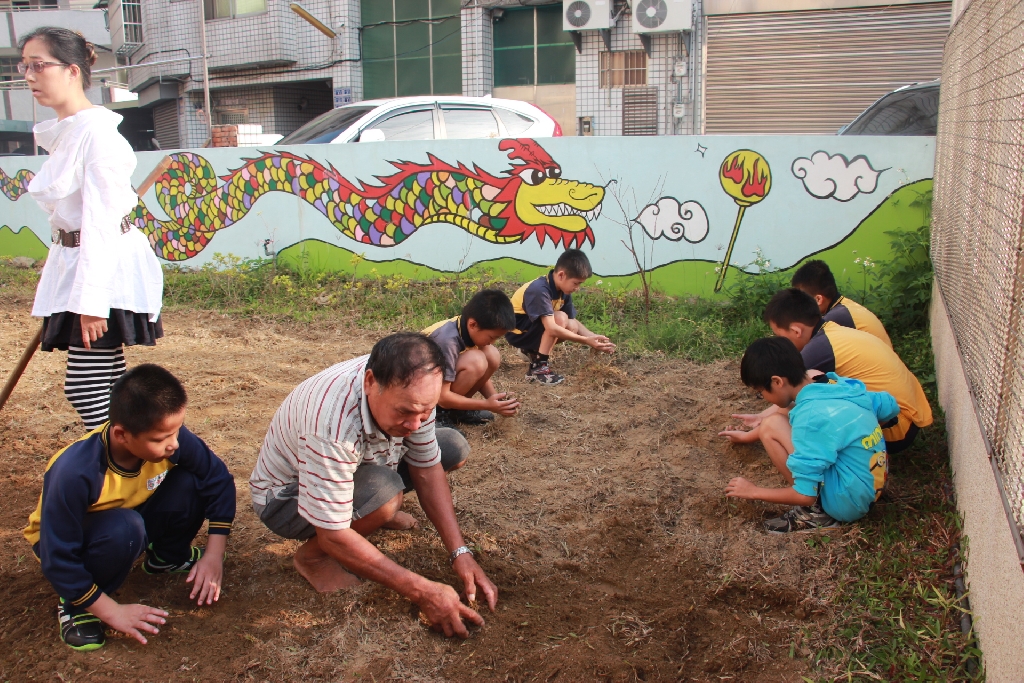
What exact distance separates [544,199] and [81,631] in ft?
16.8

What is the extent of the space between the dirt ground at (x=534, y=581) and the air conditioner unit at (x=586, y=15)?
10290mm

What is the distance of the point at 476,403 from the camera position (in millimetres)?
3611

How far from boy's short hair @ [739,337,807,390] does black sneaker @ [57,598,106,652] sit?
2.23 metres

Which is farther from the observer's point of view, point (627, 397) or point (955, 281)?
point (627, 397)

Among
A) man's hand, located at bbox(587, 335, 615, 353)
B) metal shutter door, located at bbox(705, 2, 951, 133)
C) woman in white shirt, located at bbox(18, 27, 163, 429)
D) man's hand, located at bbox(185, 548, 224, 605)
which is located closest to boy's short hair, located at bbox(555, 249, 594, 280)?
man's hand, located at bbox(587, 335, 615, 353)

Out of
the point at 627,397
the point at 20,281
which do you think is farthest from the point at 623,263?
the point at 20,281

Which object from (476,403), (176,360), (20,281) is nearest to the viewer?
(476,403)

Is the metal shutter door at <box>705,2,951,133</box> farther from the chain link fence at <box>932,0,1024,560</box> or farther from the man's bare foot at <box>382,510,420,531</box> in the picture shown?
the man's bare foot at <box>382,510,420,531</box>

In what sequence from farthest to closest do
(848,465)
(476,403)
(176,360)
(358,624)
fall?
(176,360) < (476,403) < (848,465) < (358,624)

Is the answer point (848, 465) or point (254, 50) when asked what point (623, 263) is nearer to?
point (848, 465)

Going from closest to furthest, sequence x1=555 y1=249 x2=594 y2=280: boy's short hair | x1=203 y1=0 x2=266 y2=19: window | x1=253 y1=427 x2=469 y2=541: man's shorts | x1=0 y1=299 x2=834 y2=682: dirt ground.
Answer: x1=0 y1=299 x2=834 y2=682: dirt ground, x1=253 y1=427 x2=469 y2=541: man's shorts, x1=555 y1=249 x2=594 y2=280: boy's short hair, x1=203 y1=0 x2=266 y2=19: window

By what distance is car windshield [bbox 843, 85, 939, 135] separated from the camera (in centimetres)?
652

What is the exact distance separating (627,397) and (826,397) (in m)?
1.76

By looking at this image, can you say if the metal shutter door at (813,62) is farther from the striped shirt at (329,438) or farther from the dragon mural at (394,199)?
the striped shirt at (329,438)
